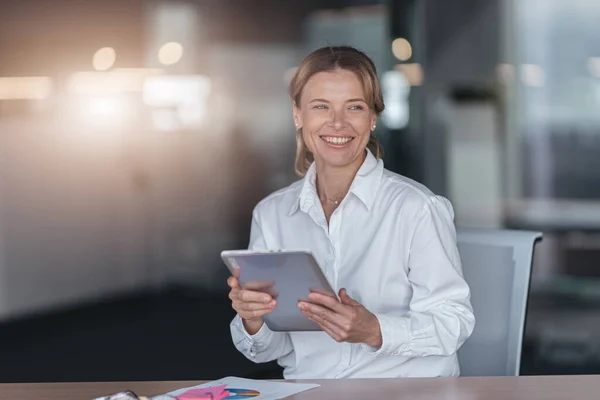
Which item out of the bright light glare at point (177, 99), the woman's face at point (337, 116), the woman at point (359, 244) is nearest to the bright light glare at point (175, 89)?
the bright light glare at point (177, 99)

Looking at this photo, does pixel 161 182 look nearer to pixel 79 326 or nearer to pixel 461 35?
pixel 79 326

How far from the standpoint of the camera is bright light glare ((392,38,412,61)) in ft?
16.8

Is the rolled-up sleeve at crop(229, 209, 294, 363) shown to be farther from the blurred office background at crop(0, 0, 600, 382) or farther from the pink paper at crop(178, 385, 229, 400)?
the blurred office background at crop(0, 0, 600, 382)

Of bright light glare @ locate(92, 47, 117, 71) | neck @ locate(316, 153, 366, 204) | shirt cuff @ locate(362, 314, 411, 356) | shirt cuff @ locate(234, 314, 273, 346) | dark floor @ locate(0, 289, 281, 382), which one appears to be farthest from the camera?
bright light glare @ locate(92, 47, 117, 71)

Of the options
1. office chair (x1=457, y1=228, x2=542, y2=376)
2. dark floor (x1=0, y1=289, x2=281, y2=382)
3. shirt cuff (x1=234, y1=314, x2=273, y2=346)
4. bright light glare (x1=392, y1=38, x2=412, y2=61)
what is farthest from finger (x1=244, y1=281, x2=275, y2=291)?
bright light glare (x1=392, y1=38, x2=412, y2=61)

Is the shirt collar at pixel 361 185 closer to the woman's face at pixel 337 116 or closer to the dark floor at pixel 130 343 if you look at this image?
the woman's face at pixel 337 116

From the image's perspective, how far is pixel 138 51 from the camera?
17.2 ft

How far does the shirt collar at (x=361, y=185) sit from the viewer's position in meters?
2.31

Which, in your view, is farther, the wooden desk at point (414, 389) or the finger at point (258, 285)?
the finger at point (258, 285)

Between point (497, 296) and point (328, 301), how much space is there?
56cm

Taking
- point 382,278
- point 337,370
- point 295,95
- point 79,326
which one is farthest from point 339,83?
point 79,326

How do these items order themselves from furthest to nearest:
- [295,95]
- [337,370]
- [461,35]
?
1. [461,35]
2. [295,95]
3. [337,370]

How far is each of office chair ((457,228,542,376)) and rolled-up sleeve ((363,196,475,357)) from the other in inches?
4.9

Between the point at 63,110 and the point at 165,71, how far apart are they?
61 centimetres
